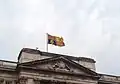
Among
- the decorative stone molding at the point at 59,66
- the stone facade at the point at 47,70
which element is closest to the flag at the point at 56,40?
the stone facade at the point at 47,70

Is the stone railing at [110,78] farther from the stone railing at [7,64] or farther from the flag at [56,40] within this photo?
the stone railing at [7,64]

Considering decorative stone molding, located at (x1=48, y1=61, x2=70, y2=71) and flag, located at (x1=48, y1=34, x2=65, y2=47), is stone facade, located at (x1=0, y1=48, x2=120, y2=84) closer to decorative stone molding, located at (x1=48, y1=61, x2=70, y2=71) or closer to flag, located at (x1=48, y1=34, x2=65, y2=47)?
decorative stone molding, located at (x1=48, y1=61, x2=70, y2=71)

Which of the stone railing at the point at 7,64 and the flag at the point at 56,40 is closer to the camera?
the stone railing at the point at 7,64

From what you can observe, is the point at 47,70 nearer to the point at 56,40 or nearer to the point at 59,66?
the point at 59,66

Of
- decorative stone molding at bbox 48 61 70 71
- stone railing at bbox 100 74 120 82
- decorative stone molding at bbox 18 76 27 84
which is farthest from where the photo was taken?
stone railing at bbox 100 74 120 82

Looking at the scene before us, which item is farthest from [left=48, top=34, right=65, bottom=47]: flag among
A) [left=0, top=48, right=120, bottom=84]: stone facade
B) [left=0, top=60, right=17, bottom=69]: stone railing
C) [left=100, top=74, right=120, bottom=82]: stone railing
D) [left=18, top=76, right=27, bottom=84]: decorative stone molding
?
[left=100, top=74, right=120, bottom=82]: stone railing

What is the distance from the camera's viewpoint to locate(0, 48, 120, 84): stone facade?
3834 cm

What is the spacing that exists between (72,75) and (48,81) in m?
4.47

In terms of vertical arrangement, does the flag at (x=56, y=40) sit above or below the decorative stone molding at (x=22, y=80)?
above

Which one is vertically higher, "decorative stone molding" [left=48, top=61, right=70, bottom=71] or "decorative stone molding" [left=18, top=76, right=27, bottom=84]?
"decorative stone molding" [left=48, top=61, right=70, bottom=71]

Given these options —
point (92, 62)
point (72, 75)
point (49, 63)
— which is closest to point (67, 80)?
point (72, 75)

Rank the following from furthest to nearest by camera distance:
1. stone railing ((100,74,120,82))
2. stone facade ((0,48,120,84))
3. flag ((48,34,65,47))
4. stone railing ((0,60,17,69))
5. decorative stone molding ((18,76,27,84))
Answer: stone railing ((100,74,120,82)) → flag ((48,34,65,47)) → stone railing ((0,60,17,69)) → stone facade ((0,48,120,84)) → decorative stone molding ((18,76,27,84))

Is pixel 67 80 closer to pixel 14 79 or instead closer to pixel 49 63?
pixel 49 63

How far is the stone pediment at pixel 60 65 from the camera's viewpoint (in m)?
39.7
